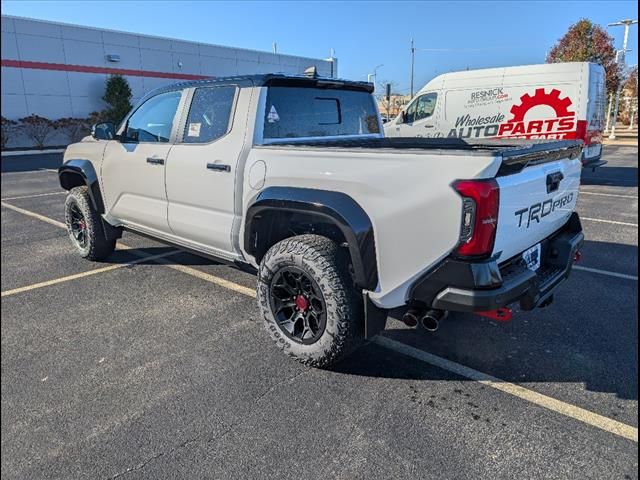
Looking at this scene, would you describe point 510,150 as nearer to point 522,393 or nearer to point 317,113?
point 522,393

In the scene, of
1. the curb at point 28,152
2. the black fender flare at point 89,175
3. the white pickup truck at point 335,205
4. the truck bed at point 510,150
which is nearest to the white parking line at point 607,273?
the white pickup truck at point 335,205

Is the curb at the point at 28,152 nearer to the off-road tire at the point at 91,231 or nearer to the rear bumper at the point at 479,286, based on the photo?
the off-road tire at the point at 91,231

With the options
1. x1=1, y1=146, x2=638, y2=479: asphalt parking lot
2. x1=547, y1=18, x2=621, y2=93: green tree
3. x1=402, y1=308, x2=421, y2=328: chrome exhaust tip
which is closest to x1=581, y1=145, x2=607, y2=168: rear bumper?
x1=1, y1=146, x2=638, y2=479: asphalt parking lot

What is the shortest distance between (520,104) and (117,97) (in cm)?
2042

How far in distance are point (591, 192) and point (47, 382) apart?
11.1 meters

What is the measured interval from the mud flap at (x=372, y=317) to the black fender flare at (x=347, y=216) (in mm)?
97

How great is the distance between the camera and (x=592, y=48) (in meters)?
24.0

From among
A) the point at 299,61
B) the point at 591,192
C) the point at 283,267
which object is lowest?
the point at 591,192

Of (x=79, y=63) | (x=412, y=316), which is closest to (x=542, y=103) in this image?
(x=412, y=316)

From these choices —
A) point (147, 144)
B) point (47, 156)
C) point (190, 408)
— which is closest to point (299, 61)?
point (47, 156)

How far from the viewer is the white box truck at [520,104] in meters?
10.7

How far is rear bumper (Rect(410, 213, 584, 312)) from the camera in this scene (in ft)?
8.00

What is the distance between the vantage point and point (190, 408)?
8.92ft

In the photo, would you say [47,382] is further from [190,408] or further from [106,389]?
[190,408]
